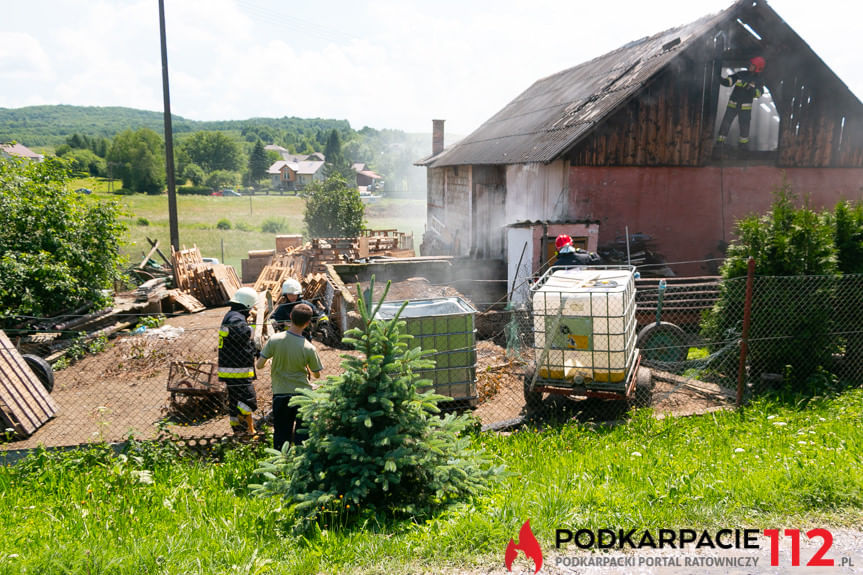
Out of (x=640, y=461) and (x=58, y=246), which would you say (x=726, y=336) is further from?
(x=58, y=246)

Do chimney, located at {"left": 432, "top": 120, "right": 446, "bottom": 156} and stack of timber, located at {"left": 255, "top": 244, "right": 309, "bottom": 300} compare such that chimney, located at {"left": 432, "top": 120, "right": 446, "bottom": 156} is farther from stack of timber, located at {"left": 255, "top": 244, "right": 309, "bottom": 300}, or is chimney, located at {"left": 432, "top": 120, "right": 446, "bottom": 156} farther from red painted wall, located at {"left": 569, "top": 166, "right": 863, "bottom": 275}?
red painted wall, located at {"left": 569, "top": 166, "right": 863, "bottom": 275}

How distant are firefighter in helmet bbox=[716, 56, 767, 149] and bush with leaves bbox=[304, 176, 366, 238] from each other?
1893 centimetres

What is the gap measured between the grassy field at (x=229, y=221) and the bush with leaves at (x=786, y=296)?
69.0 ft

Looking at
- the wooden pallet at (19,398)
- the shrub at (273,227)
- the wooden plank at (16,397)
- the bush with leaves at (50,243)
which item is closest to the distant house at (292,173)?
the shrub at (273,227)

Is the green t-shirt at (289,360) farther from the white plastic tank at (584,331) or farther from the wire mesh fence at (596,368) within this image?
the white plastic tank at (584,331)

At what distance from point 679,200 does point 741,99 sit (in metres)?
2.73

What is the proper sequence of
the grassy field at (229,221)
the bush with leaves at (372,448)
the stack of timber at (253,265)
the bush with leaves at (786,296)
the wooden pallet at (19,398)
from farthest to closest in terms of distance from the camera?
the grassy field at (229,221) → the stack of timber at (253,265) → the wooden pallet at (19,398) → the bush with leaves at (786,296) → the bush with leaves at (372,448)

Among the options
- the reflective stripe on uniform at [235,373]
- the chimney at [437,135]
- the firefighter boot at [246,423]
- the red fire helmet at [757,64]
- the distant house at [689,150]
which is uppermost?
the chimney at [437,135]

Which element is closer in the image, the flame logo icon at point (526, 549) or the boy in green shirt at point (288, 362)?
the flame logo icon at point (526, 549)

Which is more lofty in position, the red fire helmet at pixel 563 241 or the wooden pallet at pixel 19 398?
the red fire helmet at pixel 563 241

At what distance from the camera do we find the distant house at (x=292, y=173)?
394ft

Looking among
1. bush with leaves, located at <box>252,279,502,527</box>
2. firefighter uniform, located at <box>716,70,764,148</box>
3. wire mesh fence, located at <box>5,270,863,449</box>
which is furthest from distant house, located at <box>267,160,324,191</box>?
bush with leaves, located at <box>252,279,502,527</box>

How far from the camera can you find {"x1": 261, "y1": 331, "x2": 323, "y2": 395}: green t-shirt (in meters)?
5.75

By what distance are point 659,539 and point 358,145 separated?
15353 centimetres
